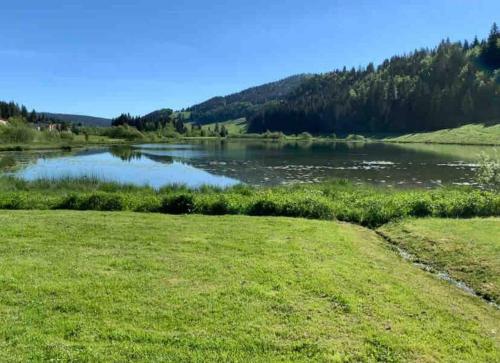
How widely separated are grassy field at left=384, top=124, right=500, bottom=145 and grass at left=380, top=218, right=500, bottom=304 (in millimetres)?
103845

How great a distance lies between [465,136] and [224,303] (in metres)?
135

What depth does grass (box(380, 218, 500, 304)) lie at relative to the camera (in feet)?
34.7

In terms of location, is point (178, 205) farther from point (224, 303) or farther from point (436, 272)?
point (224, 303)

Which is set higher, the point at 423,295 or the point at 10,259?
the point at 10,259

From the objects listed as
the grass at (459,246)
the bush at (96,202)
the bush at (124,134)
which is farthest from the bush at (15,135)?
the grass at (459,246)

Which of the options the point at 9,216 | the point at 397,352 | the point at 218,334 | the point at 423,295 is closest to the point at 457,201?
the point at 423,295

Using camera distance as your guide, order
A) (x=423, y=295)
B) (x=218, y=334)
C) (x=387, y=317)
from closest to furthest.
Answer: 1. (x=218, y=334)
2. (x=387, y=317)
3. (x=423, y=295)

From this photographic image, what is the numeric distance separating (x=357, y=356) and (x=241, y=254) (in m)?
5.20

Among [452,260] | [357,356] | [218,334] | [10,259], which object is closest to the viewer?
[357,356]

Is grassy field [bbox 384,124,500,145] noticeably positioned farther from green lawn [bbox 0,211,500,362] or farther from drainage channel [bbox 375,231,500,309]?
green lawn [bbox 0,211,500,362]

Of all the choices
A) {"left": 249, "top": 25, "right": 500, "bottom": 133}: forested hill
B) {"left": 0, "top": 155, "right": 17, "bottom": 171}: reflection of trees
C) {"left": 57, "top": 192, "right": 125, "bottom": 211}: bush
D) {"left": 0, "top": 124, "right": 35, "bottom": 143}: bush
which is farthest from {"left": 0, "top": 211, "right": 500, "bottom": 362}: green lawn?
{"left": 249, "top": 25, "right": 500, "bottom": 133}: forested hill

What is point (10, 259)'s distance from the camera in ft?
32.8

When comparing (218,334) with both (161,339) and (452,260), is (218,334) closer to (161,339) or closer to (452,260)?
(161,339)

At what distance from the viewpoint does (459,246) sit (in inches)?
501
